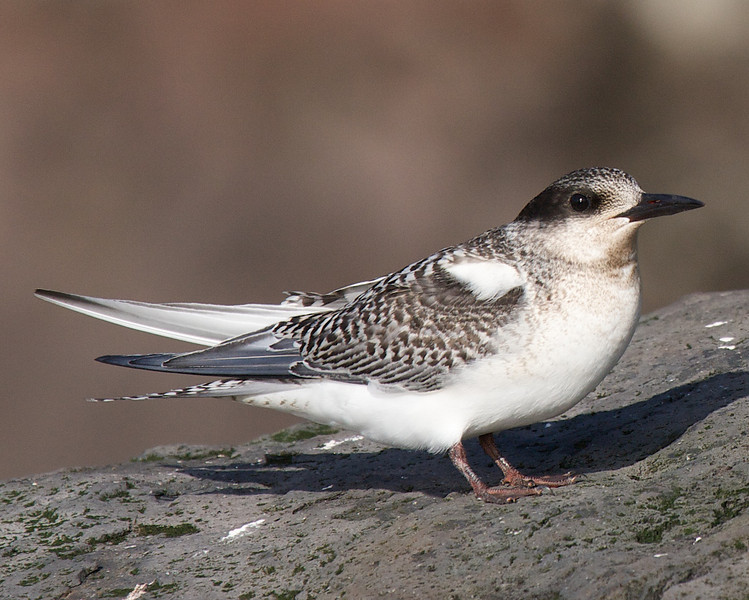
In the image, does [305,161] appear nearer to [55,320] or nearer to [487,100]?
[487,100]

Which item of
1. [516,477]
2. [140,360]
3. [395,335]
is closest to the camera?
[516,477]

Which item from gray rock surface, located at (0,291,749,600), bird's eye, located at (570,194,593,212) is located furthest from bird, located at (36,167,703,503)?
gray rock surface, located at (0,291,749,600)

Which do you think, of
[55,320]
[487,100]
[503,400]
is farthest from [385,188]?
[503,400]

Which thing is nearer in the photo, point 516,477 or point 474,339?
point 474,339

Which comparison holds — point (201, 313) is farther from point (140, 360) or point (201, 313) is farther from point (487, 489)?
point (487, 489)

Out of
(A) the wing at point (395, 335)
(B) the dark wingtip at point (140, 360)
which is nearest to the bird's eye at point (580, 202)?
(A) the wing at point (395, 335)

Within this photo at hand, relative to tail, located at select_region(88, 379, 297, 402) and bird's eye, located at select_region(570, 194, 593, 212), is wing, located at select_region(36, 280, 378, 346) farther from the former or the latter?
bird's eye, located at select_region(570, 194, 593, 212)

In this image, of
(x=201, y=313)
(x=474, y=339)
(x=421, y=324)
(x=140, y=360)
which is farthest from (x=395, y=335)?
(x=140, y=360)
